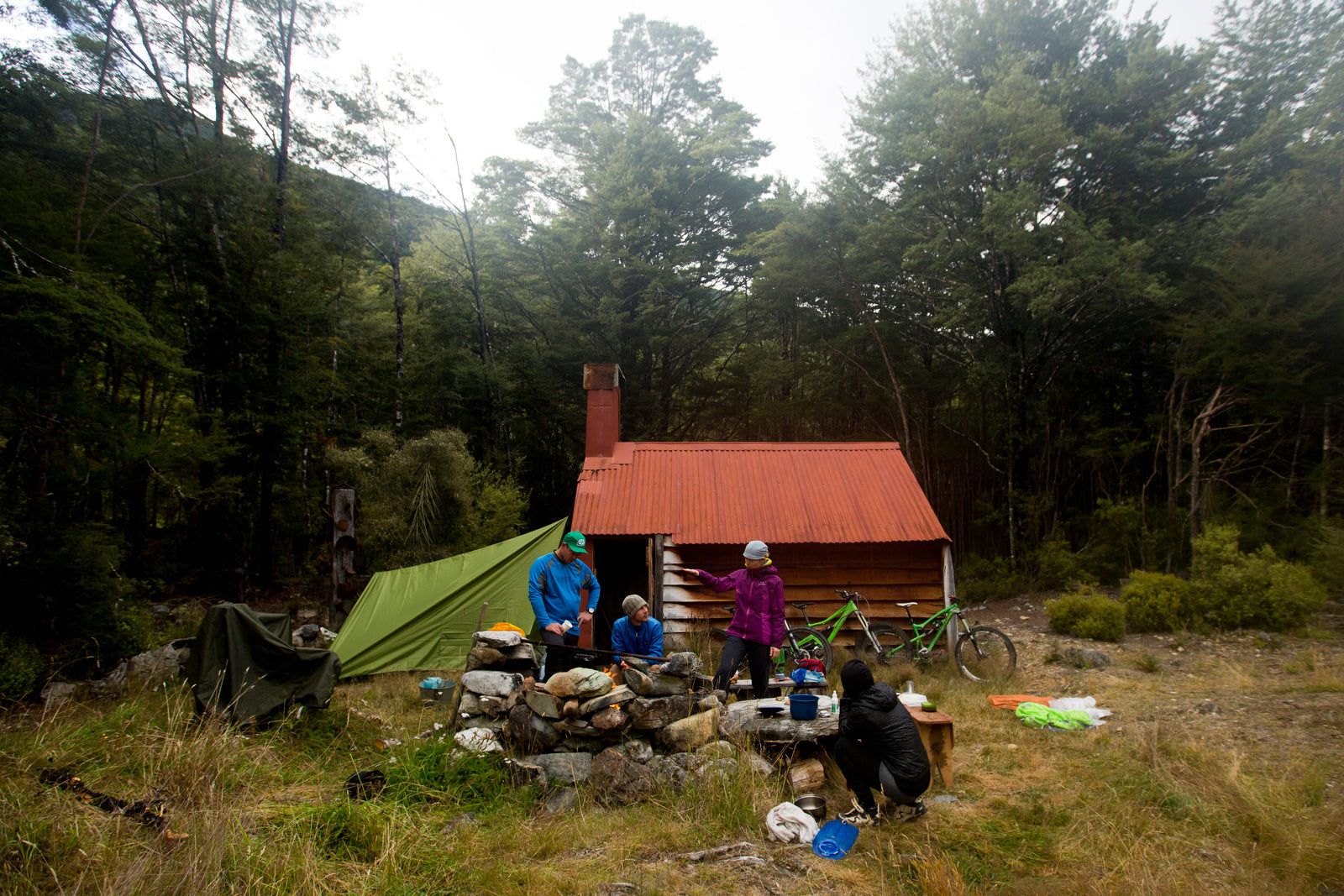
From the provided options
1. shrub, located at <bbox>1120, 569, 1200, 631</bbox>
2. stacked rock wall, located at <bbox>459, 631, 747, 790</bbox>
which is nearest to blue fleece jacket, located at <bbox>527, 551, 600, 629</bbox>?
stacked rock wall, located at <bbox>459, 631, 747, 790</bbox>

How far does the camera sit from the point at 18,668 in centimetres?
686

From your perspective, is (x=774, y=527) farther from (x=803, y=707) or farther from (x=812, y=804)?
(x=812, y=804)

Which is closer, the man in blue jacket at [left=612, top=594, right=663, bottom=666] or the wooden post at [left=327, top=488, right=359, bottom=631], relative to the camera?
the man in blue jacket at [left=612, top=594, right=663, bottom=666]

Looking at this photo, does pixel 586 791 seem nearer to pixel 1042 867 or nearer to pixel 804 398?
pixel 1042 867

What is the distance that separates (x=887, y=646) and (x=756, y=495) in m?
2.40

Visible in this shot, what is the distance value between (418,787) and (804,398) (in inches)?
491

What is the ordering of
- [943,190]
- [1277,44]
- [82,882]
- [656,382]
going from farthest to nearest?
[656,382] < [943,190] < [1277,44] < [82,882]

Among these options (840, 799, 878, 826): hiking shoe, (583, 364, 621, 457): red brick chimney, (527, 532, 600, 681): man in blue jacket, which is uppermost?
(583, 364, 621, 457): red brick chimney

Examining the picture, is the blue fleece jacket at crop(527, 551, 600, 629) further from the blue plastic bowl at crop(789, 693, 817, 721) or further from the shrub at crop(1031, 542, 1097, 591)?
the shrub at crop(1031, 542, 1097, 591)

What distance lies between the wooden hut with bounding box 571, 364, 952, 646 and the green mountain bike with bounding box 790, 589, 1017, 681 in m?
0.28

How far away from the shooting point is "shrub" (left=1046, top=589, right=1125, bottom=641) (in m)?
8.43

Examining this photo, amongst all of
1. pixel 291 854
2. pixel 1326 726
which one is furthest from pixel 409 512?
pixel 1326 726

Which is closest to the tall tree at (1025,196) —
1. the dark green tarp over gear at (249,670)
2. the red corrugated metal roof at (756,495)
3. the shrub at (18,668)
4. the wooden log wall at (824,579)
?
the red corrugated metal roof at (756,495)

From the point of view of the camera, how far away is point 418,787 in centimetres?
398
